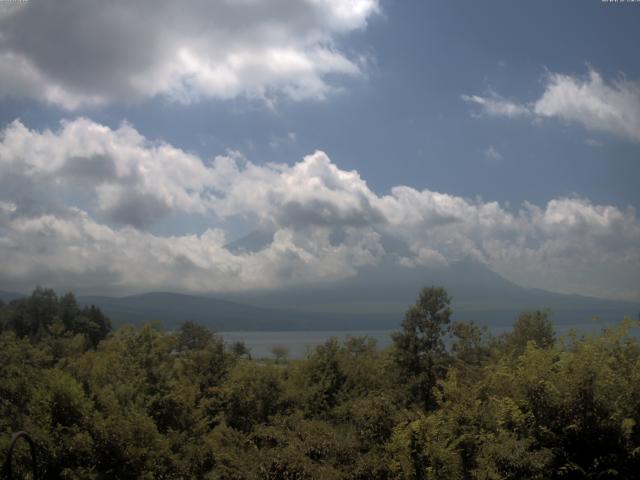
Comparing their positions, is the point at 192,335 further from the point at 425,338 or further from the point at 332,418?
the point at 332,418

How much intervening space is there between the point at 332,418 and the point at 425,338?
1021 centimetres

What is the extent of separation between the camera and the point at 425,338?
123ft

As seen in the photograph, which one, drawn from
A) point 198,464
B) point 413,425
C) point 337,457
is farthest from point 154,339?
point 413,425

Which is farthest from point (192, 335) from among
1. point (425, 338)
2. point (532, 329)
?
point (532, 329)

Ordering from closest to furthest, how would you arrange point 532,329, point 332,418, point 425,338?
point 332,418, point 425,338, point 532,329

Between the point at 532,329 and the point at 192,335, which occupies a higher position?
the point at 532,329

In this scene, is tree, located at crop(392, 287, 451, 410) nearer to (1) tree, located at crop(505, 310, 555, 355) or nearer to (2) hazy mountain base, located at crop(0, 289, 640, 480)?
(2) hazy mountain base, located at crop(0, 289, 640, 480)

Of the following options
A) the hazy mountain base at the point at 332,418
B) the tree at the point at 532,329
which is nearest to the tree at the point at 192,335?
the hazy mountain base at the point at 332,418

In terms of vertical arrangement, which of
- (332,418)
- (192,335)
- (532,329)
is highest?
(532,329)

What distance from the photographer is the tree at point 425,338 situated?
36.8 m

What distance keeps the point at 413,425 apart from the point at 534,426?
3210 millimetres

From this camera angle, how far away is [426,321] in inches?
1486

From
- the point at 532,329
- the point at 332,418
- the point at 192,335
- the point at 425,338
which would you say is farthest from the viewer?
the point at 192,335

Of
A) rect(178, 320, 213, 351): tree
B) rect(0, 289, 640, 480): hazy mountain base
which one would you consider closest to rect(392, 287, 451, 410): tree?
rect(0, 289, 640, 480): hazy mountain base
